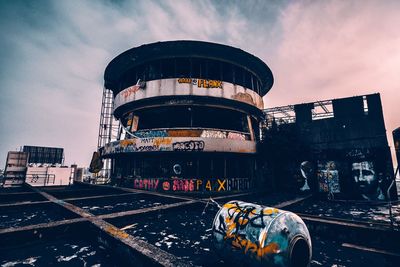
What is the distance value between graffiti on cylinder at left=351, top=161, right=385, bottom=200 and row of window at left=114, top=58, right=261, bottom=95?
13437mm

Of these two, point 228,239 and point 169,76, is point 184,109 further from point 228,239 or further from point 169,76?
point 228,239

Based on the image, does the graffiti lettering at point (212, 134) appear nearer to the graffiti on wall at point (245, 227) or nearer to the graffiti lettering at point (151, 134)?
the graffiti lettering at point (151, 134)

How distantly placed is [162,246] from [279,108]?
24810 mm

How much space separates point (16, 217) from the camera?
32.2 ft

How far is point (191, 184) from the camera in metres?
18.2

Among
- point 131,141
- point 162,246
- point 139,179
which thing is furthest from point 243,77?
point 162,246

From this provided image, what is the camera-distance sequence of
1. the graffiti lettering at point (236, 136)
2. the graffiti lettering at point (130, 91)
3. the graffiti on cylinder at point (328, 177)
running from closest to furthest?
the graffiti on cylinder at point (328, 177) < the graffiti lettering at point (236, 136) < the graffiti lettering at point (130, 91)

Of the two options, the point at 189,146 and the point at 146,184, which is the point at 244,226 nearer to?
the point at 189,146

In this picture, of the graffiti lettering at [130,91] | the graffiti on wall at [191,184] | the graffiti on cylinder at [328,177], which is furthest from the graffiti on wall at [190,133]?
the graffiti on cylinder at [328,177]

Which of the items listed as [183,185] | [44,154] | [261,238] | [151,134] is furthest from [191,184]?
[44,154]

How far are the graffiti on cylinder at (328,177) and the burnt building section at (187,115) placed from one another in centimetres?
630

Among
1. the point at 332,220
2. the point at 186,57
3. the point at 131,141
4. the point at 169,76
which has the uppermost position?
the point at 186,57

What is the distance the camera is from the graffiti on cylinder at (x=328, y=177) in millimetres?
17391

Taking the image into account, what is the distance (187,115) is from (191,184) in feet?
26.5
